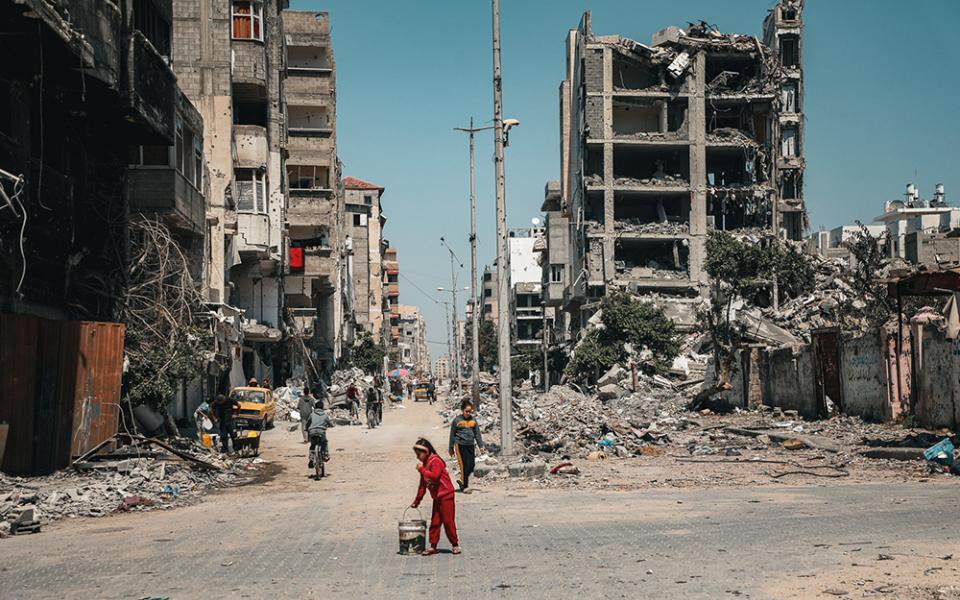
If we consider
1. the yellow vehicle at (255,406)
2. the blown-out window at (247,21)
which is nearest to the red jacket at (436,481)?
the yellow vehicle at (255,406)

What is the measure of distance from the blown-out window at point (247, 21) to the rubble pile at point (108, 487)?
2477 centimetres

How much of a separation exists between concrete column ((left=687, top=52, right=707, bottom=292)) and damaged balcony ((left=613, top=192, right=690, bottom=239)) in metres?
0.73

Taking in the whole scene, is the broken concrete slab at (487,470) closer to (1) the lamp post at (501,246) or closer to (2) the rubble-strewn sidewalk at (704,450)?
(2) the rubble-strewn sidewalk at (704,450)

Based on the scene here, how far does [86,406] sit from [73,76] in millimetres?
A: 5992

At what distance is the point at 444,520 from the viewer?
1068cm

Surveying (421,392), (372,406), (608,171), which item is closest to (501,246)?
(372,406)

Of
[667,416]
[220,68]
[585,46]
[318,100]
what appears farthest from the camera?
[585,46]

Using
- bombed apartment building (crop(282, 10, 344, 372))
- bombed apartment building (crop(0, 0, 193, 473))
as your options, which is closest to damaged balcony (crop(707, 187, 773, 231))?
bombed apartment building (crop(282, 10, 344, 372))

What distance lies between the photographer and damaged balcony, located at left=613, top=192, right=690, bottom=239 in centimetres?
7206

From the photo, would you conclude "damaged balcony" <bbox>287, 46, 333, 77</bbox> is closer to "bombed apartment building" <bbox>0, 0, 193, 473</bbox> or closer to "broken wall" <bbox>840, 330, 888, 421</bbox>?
"bombed apartment building" <bbox>0, 0, 193, 473</bbox>

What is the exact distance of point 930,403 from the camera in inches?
913

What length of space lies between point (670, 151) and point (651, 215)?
4.82 metres

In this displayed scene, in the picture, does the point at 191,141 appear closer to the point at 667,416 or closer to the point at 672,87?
the point at 667,416

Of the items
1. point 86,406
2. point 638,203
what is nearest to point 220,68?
point 86,406
